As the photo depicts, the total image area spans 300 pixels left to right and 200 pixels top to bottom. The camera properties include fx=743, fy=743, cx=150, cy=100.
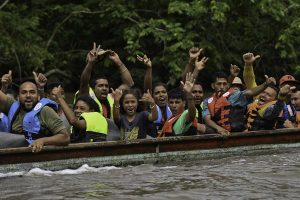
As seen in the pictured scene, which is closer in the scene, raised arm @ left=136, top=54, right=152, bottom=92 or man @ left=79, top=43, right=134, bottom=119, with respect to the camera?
man @ left=79, top=43, right=134, bottom=119

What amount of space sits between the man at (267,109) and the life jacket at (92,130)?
1.96m

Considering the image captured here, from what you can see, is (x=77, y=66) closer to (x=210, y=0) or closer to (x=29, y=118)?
(x=210, y=0)

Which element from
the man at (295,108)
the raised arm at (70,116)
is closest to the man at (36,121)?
the raised arm at (70,116)

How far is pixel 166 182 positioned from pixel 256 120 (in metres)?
2.29

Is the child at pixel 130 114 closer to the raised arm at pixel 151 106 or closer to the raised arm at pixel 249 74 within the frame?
the raised arm at pixel 151 106

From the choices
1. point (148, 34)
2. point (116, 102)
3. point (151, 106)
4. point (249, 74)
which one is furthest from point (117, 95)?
point (148, 34)

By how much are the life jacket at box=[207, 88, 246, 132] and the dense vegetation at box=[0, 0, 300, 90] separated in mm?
3863

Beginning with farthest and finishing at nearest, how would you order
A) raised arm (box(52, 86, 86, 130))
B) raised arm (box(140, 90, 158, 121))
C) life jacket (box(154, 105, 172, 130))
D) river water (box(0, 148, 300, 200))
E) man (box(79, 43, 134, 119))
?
life jacket (box(154, 105, 172, 130)) < man (box(79, 43, 134, 119)) < raised arm (box(140, 90, 158, 121)) < raised arm (box(52, 86, 86, 130)) < river water (box(0, 148, 300, 200))

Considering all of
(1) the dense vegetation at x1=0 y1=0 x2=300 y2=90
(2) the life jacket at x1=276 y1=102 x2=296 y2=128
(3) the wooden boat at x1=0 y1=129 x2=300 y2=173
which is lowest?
(3) the wooden boat at x1=0 y1=129 x2=300 y2=173

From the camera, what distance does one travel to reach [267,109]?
857cm

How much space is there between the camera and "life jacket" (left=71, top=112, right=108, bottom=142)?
7.50 meters

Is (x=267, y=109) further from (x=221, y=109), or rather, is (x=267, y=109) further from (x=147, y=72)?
(x=147, y=72)

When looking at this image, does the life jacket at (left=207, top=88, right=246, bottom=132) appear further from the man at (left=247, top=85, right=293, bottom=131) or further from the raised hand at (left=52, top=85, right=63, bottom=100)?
the raised hand at (left=52, top=85, right=63, bottom=100)

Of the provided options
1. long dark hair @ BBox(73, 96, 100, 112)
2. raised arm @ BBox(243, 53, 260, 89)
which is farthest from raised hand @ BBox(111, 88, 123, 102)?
raised arm @ BBox(243, 53, 260, 89)
